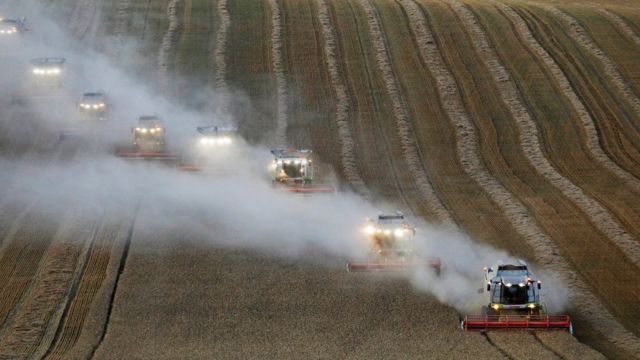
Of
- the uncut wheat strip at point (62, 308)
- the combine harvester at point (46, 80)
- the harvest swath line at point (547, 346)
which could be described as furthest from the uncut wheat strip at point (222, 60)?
the harvest swath line at point (547, 346)

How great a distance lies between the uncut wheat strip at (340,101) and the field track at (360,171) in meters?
0.18

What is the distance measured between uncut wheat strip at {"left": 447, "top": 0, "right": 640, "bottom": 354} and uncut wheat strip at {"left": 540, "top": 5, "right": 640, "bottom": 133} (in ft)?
19.7

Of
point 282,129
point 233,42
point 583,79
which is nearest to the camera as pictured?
point 282,129

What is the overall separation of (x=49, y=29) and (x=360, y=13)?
21.2 m

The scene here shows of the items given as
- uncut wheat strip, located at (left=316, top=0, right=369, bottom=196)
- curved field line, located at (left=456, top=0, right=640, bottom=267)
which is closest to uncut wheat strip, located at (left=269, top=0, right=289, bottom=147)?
uncut wheat strip, located at (left=316, top=0, right=369, bottom=196)

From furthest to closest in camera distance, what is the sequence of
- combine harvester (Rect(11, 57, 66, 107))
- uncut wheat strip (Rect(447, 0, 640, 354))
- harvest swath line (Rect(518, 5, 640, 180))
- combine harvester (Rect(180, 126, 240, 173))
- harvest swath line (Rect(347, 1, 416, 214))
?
combine harvester (Rect(11, 57, 66, 107)) → harvest swath line (Rect(518, 5, 640, 180)) → combine harvester (Rect(180, 126, 240, 173)) → harvest swath line (Rect(347, 1, 416, 214)) → uncut wheat strip (Rect(447, 0, 640, 354))

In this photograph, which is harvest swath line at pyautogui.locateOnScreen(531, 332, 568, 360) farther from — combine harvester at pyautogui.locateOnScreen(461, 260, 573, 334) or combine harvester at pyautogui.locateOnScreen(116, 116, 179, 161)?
combine harvester at pyautogui.locateOnScreen(116, 116, 179, 161)

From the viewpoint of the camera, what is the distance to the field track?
1404 inches

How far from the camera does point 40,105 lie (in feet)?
225

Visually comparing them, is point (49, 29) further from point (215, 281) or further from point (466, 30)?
point (215, 281)

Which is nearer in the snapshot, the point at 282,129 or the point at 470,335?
the point at 470,335


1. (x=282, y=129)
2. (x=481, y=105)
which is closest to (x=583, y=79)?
(x=481, y=105)

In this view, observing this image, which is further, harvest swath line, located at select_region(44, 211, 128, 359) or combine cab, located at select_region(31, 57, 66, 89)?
combine cab, located at select_region(31, 57, 66, 89)

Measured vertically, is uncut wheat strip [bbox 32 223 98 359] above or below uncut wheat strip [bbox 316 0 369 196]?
below
